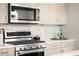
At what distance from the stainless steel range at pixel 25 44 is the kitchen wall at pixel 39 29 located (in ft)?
0.33

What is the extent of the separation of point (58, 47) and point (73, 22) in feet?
4.17

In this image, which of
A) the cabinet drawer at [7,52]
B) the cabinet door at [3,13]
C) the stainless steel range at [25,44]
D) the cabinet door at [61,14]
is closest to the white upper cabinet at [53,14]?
the cabinet door at [61,14]

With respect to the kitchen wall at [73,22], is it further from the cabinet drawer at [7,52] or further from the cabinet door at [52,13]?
the cabinet drawer at [7,52]

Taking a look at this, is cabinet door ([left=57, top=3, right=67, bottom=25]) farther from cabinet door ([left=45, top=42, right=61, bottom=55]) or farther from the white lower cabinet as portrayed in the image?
cabinet door ([left=45, top=42, right=61, bottom=55])

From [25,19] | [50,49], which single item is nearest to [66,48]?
[50,49]

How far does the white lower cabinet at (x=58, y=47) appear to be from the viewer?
11.9 ft

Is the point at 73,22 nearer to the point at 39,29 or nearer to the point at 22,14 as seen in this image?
the point at 39,29

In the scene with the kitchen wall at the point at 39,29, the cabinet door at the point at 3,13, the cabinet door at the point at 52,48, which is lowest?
the cabinet door at the point at 52,48

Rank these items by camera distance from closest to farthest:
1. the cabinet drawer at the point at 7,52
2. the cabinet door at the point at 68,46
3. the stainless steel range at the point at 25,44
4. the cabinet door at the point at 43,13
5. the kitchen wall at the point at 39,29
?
1. the cabinet drawer at the point at 7,52
2. the stainless steel range at the point at 25,44
3. the kitchen wall at the point at 39,29
4. the cabinet door at the point at 43,13
5. the cabinet door at the point at 68,46

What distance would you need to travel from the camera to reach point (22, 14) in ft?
11.3

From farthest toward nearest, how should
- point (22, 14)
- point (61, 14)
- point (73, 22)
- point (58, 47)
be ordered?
point (73, 22), point (61, 14), point (58, 47), point (22, 14)

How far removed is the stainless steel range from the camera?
119 inches

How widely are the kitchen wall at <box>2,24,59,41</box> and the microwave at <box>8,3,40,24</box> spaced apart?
267mm

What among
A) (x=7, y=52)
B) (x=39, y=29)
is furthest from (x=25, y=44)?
(x=39, y=29)
